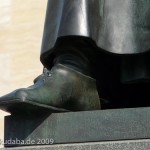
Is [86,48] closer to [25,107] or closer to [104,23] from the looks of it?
[104,23]

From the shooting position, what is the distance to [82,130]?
198cm

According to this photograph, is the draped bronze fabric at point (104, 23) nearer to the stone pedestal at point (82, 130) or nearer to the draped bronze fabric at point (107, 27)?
the draped bronze fabric at point (107, 27)

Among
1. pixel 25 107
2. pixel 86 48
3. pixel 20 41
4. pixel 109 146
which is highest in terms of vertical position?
pixel 20 41

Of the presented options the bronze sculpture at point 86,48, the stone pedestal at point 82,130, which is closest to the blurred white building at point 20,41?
the bronze sculpture at point 86,48

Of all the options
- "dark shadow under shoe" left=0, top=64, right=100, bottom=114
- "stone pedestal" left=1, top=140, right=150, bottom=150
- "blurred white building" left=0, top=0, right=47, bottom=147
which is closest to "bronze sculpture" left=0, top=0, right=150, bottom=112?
"dark shadow under shoe" left=0, top=64, right=100, bottom=114

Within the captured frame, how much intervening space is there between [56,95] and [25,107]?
0.36ft

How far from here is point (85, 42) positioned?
2.14 metres

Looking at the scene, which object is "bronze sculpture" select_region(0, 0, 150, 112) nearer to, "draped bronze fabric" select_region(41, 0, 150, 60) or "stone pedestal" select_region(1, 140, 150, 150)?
"draped bronze fabric" select_region(41, 0, 150, 60)

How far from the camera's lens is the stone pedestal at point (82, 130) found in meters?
1.92

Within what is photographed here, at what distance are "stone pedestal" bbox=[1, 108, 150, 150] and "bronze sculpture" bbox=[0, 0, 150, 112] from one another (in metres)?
0.05

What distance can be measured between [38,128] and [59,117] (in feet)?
0.22

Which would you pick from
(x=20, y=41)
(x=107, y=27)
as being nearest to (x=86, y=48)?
(x=107, y=27)

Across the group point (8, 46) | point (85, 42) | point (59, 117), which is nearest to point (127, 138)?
point (59, 117)

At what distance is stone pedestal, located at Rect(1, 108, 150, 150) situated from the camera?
75.8 inches
